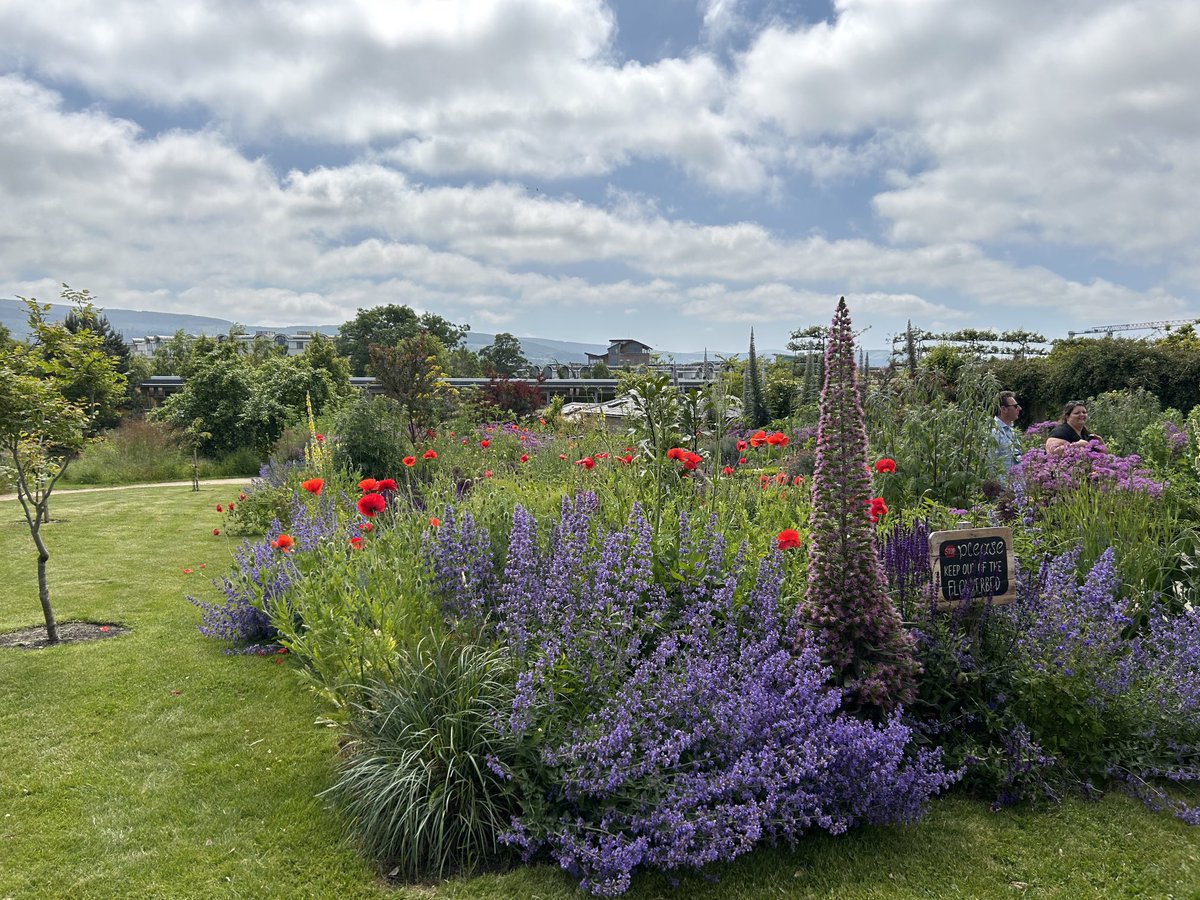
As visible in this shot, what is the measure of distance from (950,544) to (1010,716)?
2.62 ft

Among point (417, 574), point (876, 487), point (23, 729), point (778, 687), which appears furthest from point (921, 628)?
point (23, 729)

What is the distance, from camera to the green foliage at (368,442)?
11477mm

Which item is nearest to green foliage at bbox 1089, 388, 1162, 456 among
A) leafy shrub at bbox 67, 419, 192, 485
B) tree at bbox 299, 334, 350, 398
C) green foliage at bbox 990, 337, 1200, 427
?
green foliage at bbox 990, 337, 1200, 427

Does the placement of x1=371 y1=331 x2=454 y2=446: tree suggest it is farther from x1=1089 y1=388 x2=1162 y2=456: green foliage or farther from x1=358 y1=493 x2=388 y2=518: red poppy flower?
x1=1089 y1=388 x2=1162 y2=456: green foliage

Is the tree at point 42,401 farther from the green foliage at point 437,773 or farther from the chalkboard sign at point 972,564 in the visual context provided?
the chalkboard sign at point 972,564

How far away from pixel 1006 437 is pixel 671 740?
5.54 metres

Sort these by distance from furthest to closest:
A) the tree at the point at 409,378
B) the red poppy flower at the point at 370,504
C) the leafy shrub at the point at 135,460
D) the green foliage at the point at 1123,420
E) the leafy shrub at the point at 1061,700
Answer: the leafy shrub at the point at 135,460
the tree at the point at 409,378
the green foliage at the point at 1123,420
the red poppy flower at the point at 370,504
the leafy shrub at the point at 1061,700

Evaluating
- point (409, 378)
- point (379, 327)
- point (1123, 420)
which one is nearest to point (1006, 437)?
point (1123, 420)

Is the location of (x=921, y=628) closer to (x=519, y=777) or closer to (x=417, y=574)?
(x=519, y=777)

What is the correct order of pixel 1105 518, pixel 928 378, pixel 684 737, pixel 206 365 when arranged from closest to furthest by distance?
pixel 684 737 → pixel 1105 518 → pixel 928 378 → pixel 206 365

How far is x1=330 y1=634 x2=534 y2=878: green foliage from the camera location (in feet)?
9.31

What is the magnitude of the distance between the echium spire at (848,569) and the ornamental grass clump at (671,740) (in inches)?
5.3

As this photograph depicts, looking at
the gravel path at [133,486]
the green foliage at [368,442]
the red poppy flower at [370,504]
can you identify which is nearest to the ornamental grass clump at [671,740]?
the red poppy flower at [370,504]

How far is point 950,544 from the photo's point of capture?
11.4 feet
